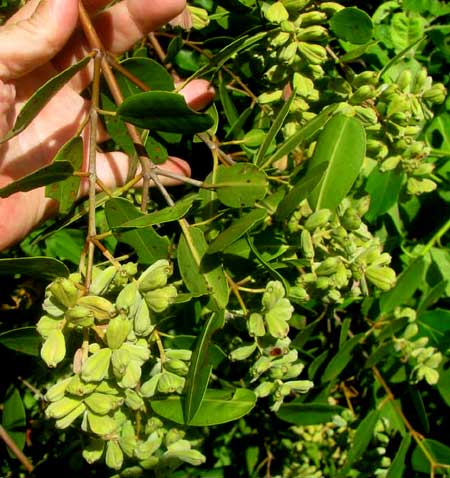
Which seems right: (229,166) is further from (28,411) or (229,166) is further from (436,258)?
(28,411)

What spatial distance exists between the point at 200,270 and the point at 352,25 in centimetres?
64

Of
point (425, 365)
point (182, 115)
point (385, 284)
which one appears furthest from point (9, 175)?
point (425, 365)

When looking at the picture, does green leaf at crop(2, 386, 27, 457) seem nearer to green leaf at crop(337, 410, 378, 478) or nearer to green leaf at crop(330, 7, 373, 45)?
green leaf at crop(337, 410, 378, 478)

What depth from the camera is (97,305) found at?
97 cm

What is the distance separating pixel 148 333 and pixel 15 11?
104 centimetres

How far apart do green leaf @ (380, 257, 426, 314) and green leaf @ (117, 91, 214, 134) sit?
87 centimetres

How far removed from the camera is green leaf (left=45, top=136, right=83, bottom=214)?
1145 millimetres

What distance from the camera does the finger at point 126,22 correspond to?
1521 mm

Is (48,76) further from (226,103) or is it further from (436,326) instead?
(436,326)

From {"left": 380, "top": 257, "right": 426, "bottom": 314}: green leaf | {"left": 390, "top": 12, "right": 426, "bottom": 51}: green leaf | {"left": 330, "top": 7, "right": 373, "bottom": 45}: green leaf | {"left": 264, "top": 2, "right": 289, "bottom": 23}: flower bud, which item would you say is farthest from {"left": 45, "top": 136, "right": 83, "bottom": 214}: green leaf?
{"left": 390, "top": 12, "right": 426, "bottom": 51}: green leaf

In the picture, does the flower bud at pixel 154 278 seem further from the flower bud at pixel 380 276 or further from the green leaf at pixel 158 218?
the flower bud at pixel 380 276

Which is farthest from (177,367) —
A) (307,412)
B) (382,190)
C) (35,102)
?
(382,190)

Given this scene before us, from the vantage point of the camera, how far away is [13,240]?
1.59 metres

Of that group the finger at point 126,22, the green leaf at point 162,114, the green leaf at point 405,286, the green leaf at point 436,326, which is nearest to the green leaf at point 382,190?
the green leaf at point 405,286
